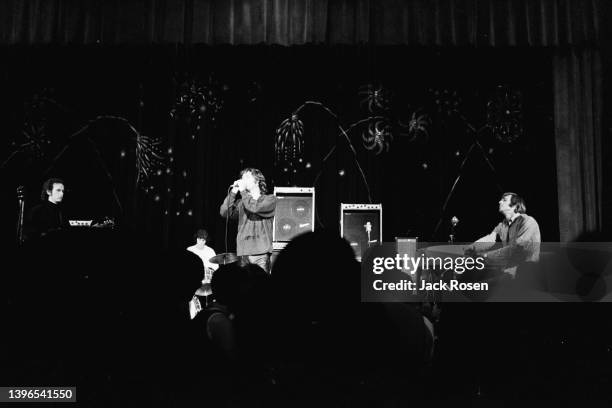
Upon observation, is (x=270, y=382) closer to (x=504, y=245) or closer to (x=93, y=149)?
(x=504, y=245)

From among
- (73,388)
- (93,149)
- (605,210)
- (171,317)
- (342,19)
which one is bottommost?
(73,388)

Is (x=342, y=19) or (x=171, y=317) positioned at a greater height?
(x=342, y=19)

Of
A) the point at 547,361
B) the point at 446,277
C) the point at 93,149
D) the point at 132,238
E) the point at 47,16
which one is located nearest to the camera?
the point at 132,238

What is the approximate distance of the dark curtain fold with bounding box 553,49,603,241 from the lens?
5.75 meters

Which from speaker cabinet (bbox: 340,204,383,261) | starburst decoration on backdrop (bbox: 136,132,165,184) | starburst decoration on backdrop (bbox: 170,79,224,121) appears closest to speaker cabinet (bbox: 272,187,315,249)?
speaker cabinet (bbox: 340,204,383,261)

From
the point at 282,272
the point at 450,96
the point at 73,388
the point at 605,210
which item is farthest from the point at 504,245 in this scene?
the point at 73,388

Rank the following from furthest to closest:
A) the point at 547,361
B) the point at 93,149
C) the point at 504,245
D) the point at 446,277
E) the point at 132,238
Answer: the point at 93,149 < the point at 504,245 < the point at 446,277 < the point at 547,361 < the point at 132,238

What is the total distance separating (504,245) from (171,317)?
3689mm

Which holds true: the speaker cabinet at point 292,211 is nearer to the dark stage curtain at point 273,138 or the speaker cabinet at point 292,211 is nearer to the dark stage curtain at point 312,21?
the dark stage curtain at point 273,138

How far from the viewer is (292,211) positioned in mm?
6211

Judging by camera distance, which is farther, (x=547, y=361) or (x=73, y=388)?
(x=547, y=361)

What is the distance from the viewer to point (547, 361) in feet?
4.01

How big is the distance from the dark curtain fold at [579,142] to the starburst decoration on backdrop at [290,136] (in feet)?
10.4

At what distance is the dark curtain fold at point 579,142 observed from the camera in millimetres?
5754
